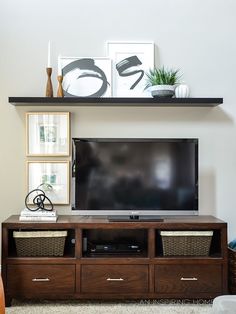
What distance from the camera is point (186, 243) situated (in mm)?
2818

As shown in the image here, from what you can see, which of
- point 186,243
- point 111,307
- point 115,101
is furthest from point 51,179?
point 186,243

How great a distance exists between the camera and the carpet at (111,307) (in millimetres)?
2641

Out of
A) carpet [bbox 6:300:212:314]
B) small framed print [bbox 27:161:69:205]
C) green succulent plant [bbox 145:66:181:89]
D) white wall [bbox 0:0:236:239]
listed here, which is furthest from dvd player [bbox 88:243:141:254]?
green succulent plant [bbox 145:66:181:89]

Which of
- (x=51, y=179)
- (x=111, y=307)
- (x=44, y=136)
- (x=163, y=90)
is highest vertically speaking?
(x=163, y=90)

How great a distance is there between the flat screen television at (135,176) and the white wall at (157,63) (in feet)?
0.93

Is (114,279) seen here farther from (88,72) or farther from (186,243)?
(88,72)

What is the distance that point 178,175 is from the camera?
2979 millimetres

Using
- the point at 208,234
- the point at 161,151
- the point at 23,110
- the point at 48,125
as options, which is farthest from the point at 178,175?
the point at 23,110

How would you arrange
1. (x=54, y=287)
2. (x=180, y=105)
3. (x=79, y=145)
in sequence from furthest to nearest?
1. (x=180, y=105)
2. (x=79, y=145)
3. (x=54, y=287)

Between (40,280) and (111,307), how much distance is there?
58 cm

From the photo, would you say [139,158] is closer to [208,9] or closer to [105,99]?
[105,99]

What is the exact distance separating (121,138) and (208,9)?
1.46 metres

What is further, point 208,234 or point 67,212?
point 67,212

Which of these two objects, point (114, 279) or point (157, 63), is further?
point (157, 63)
